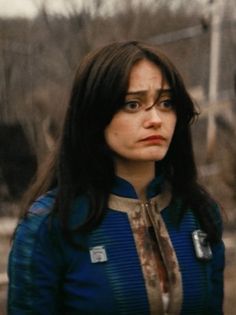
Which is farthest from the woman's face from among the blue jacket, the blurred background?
the blurred background

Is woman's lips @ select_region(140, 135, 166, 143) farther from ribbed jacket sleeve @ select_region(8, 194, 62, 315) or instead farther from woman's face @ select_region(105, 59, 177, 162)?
ribbed jacket sleeve @ select_region(8, 194, 62, 315)

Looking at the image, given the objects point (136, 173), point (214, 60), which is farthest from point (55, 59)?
point (136, 173)

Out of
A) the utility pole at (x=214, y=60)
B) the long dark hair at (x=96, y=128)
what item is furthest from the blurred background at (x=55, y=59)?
the long dark hair at (x=96, y=128)

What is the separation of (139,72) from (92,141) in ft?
0.68

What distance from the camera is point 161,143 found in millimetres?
2145

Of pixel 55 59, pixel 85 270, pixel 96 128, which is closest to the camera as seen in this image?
pixel 85 270

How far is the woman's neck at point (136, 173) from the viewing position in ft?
7.19

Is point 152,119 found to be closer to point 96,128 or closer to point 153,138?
point 153,138

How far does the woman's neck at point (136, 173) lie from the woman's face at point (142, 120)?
39mm

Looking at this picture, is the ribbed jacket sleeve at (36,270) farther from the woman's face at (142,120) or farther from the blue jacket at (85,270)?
the woman's face at (142,120)

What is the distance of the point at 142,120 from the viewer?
6.97ft

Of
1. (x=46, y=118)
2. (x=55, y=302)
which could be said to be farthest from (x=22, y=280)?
(x=46, y=118)

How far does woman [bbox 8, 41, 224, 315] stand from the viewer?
2070 millimetres

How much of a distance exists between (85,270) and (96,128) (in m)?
0.35
